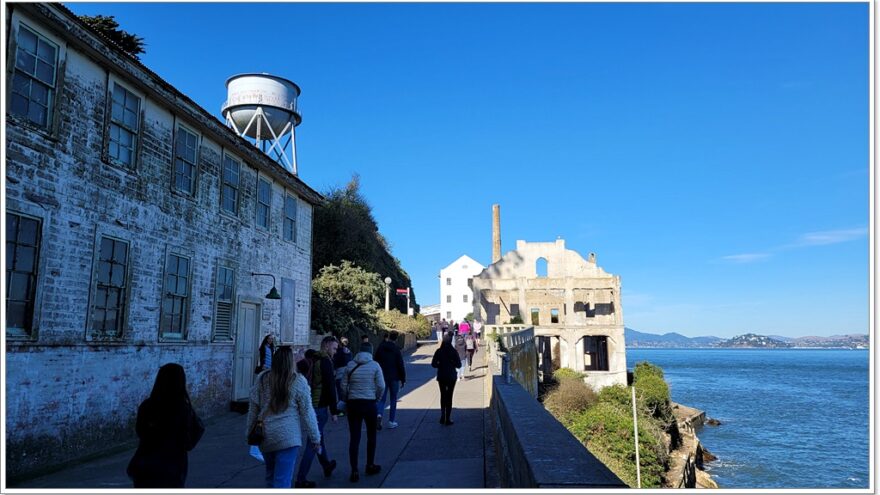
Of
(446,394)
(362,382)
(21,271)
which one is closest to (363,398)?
(362,382)

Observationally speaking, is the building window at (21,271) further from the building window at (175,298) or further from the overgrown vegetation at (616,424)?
the overgrown vegetation at (616,424)

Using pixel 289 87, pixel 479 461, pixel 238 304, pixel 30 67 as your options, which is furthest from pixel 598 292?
pixel 30 67

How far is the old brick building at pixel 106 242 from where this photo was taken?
8.00 meters

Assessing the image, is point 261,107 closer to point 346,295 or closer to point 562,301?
point 346,295

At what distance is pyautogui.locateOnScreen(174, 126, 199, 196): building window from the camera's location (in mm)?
11852

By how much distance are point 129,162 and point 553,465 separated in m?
9.75

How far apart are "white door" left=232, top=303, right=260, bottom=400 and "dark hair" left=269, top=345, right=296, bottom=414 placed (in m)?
9.25

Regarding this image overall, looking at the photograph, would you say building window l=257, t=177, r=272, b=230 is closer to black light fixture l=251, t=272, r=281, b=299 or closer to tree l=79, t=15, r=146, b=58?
black light fixture l=251, t=272, r=281, b=299

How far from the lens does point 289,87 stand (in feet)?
76.5

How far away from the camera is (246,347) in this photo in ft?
47.8

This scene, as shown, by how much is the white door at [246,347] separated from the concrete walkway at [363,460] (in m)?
0.80

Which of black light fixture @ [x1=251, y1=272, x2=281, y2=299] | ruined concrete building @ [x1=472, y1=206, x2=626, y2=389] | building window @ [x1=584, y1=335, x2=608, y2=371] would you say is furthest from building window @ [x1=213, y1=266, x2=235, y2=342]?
building window @ [x1=584, y1=335, x2=608, y2=371]

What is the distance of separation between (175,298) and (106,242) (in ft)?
7.65

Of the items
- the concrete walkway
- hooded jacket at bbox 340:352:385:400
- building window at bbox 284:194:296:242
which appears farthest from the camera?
building window at bbox 284:194:296:242
